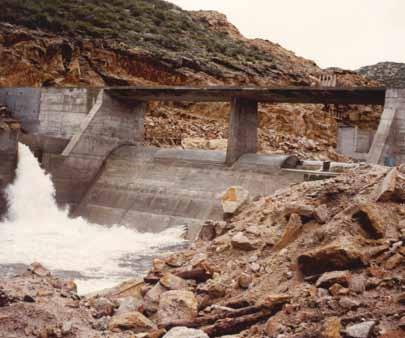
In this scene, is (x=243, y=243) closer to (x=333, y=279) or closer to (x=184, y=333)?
(x=333, y=279)

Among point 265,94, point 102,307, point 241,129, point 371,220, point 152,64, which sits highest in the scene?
point 152,64

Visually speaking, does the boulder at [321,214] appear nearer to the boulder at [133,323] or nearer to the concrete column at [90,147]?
the boulder at [133,323]

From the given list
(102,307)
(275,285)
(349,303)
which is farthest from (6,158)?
(349,303)

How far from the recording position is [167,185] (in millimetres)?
14859

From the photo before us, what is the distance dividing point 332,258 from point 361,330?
1.19 meters

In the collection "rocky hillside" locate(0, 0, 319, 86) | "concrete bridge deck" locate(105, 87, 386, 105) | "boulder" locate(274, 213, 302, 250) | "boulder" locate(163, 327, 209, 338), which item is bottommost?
"boulder" locate(163, 327, 209, 338)

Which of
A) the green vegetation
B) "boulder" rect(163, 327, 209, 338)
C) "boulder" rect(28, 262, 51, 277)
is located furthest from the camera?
the green vegetation

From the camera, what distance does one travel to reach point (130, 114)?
17.5 meters

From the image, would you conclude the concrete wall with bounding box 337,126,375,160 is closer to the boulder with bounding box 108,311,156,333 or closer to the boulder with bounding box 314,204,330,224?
the boulder with bounding box 314,204,330,224

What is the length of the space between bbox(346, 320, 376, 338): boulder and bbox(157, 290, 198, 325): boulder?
1.68m

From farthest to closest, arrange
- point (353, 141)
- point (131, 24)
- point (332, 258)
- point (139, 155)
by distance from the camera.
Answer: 1. point (131, 24)
2. point (353, 141)
3. point (139, 155)
4. point (332, 258)

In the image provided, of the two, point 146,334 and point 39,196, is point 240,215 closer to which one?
point 146,334

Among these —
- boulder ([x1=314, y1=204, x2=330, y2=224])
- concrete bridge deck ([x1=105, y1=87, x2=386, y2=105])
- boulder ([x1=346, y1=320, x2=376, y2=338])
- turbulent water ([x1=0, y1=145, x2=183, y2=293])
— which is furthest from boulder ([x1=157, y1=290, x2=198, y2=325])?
concrete bridge deck ([x1=105, y1=87, x2=386, y2=105])

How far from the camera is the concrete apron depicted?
532 inches
